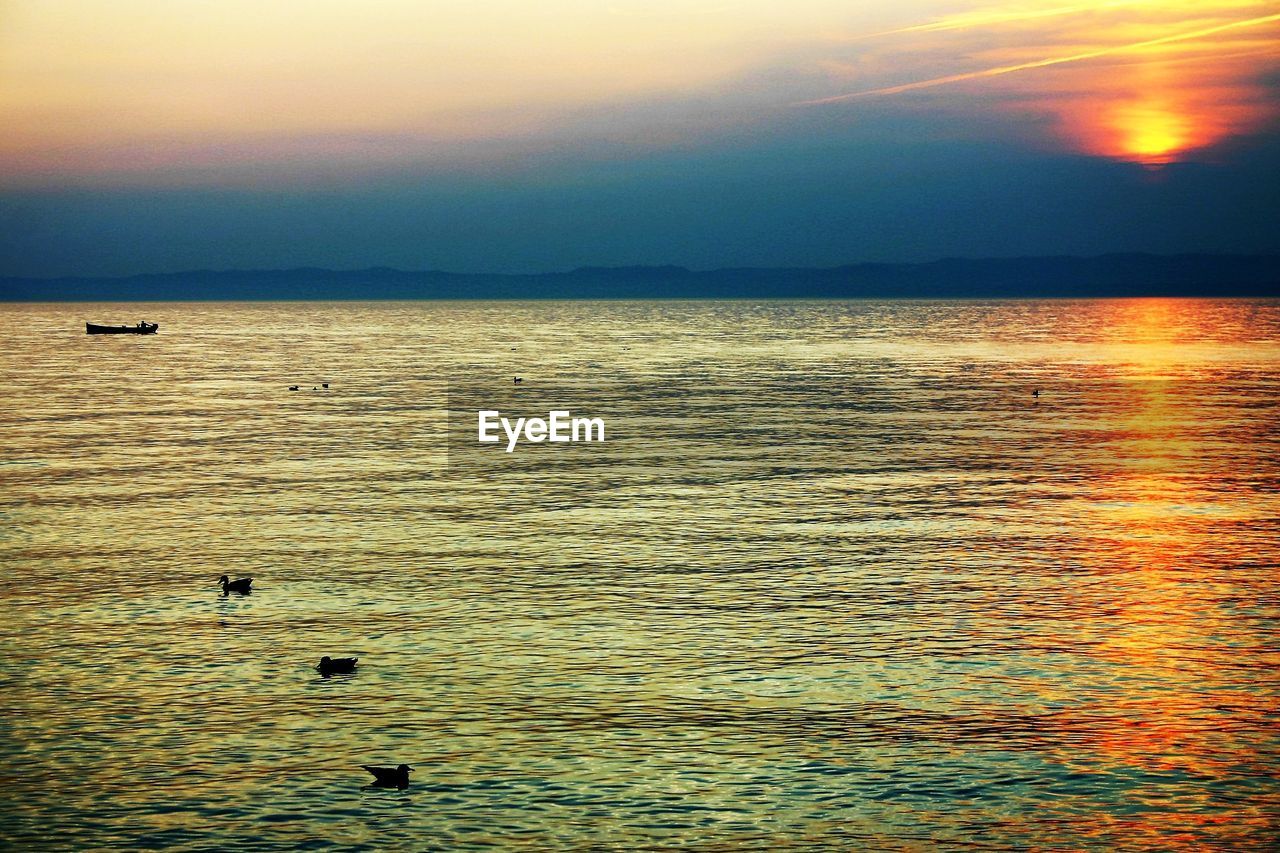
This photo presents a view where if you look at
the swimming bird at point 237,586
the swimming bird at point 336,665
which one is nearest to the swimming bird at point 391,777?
the swimming bird at point 336,665

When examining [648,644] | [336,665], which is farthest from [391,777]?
[648,644]

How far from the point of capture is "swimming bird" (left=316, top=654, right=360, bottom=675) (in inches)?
1007

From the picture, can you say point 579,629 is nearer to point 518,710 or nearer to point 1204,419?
point 518,710

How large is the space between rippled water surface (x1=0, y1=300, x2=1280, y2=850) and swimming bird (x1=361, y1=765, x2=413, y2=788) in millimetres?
328

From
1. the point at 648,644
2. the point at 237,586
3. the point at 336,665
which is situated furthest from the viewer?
the point at 237,586

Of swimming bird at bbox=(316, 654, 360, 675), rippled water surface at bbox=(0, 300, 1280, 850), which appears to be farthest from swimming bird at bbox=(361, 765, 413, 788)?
swimming bird at bbox=(316, 654, 360, 675)

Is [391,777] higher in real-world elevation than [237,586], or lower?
lower

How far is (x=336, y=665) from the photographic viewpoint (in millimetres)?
25672

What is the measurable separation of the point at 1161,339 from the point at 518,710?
177 meters

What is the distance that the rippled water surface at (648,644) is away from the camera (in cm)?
1962

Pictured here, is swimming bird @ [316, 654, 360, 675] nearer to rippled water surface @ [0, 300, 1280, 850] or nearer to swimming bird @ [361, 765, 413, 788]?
rippled water surface @ [0, 300, 1280, 850]

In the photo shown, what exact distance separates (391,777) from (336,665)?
5.79 metres

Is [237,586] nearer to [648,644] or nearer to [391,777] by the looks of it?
[648,644]

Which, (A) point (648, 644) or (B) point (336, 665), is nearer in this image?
(B) point (336, 665)
